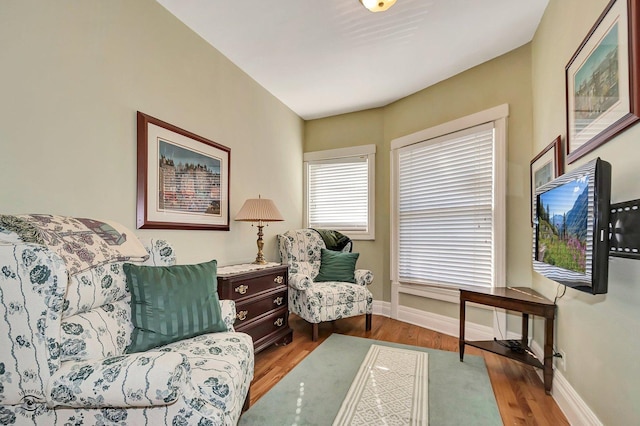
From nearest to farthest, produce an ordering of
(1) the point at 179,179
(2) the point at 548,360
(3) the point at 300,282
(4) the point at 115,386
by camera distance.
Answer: (4) the point at 115,386 → (2) the point at 548,360 → (1) the point at 179,179 → (3) the point at 300,282

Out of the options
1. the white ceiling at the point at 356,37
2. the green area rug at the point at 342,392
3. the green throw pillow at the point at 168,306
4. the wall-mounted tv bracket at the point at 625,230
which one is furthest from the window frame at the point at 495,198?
the green throw pillow at the point at 168,306

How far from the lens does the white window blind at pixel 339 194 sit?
13.2 ft

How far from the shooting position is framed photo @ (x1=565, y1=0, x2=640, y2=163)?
45.6 inches

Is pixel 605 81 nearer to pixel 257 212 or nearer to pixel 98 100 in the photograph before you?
pixel 257 212

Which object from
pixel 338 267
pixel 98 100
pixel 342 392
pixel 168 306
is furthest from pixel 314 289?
pixel 98 100

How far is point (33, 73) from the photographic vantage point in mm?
1497

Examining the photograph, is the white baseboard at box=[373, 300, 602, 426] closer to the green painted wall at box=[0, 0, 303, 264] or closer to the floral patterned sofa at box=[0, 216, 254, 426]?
the floral patterned sofa at box=[0, 216, 254, 426]

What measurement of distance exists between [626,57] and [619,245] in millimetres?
767

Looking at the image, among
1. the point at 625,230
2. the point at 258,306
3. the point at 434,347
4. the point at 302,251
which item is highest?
the point at 625,230

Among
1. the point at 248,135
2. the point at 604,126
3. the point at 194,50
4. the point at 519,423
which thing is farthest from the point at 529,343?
the point at 194,50

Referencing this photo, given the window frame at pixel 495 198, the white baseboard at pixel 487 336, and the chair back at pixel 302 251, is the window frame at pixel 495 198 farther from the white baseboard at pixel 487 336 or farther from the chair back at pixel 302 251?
the chair back at pixel 302 251

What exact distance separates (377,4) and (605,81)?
4.48 feet

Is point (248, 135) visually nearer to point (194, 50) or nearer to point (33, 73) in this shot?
point (194, 50)

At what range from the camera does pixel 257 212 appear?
8.99ft
